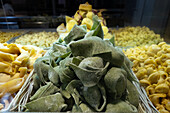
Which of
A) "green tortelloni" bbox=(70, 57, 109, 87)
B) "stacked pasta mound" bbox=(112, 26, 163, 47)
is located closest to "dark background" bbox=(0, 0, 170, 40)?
"stacked pasta mound" bbox=(112, 26, 163, 47)

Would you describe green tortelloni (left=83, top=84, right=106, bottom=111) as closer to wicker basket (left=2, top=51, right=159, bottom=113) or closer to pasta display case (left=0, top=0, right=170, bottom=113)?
pasta display case (left=0, top=0, right=170, bottom=113)

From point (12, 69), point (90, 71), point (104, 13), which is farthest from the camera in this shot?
point (104, 13)

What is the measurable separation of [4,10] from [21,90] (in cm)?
144

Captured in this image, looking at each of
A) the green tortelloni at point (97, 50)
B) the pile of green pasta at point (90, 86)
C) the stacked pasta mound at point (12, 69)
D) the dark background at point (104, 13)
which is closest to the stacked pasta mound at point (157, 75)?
the pile of green pasta at point (90, 86)

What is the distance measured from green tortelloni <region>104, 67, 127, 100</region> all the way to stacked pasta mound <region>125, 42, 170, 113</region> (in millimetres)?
328

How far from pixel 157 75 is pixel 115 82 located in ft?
1.45

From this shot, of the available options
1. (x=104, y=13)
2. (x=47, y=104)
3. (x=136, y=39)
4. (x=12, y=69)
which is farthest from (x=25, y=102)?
(x=104, y=13)

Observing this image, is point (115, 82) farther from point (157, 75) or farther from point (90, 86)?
point (157, 75)

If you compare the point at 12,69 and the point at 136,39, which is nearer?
the point at 12,69

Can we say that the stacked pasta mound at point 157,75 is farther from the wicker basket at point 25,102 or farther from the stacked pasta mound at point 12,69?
the stacked pasta mound at point 12,69

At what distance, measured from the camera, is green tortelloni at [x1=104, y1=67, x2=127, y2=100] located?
421mm

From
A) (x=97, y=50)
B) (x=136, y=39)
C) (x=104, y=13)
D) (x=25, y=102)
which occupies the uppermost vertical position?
(x=104, y=13)

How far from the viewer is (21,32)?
1755mm

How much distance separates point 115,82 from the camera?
42 centimetres
